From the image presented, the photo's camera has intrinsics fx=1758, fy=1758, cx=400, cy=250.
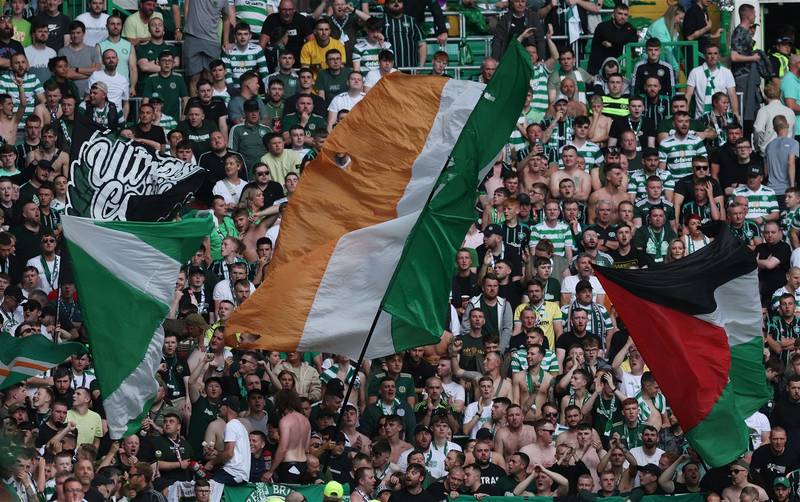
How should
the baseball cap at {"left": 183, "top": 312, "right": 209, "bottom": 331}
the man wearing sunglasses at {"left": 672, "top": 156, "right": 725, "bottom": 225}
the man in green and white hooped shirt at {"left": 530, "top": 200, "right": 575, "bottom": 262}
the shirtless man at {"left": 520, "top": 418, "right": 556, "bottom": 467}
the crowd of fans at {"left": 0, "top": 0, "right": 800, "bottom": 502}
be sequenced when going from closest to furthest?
the crowd of fans at {"left": 0, "top": 0, "right": 800, "bottom": 502}, the shirtless man at {"left": 520, "top": 418, "right": 556, "bottom": 467}, the baseball cap at {"left": 183, "top": 312, "right": 209, "bottom": 331}, the man in green and white hooped shirt at {"left": 530, "top": 200, "right": 575, "bottom": 262}, the man wearing sunglasses at {"left": 672, "top": 156, "right": 725, "bottom": 225}

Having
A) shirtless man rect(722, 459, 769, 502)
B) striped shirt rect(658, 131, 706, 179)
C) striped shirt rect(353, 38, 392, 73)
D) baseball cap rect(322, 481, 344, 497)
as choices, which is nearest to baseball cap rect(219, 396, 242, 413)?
baseball cap rect(322, 481, 344, 497)

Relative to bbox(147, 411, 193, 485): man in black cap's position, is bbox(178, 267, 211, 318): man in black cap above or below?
above

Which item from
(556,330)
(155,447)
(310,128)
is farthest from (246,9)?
(155,447)

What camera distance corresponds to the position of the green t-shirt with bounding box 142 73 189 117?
22906mm

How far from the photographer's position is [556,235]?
822 inches

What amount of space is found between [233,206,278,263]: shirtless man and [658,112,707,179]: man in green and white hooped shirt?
18.1 ft

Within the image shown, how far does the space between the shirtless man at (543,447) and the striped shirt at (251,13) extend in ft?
28.4

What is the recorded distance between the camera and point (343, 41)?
2419 centimetres

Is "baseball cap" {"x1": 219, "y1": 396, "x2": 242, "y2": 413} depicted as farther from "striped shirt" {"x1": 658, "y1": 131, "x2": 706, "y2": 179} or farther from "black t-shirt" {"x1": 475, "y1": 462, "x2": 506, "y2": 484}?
"striped shirt" {"x1": 658, "y1": 131, "x2": 706, "y2": 179}

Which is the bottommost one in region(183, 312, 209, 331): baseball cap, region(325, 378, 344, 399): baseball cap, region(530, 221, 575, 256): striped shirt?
region(325, 378, 344, 399): baseball cap

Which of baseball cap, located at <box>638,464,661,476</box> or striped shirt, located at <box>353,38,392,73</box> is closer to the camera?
baseball cap, located at <box>638,464,661,476</box>

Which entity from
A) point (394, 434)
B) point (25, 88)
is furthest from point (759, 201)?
point (25, 88)

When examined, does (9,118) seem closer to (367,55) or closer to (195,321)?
(195,321)

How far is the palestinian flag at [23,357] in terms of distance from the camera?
1573cm
